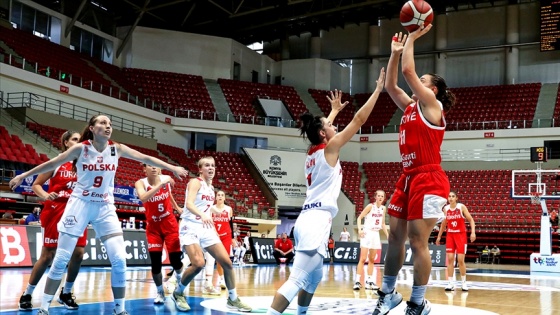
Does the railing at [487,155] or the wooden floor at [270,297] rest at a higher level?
the railing at [487,155]

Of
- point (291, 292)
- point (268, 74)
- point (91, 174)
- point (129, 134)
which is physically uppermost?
point (268, 74)

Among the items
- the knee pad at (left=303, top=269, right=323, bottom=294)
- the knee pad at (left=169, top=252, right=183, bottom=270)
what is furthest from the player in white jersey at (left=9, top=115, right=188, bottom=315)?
the knee pad at (left=169, top=252, right=183, bottom=270)

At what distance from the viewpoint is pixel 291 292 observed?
5148 millimetres

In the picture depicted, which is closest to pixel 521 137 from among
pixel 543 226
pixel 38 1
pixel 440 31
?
pixel 440 31

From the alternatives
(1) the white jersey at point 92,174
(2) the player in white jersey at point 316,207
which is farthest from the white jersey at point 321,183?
(1) the white jersey at point 92,174

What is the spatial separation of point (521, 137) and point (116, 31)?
929 inches

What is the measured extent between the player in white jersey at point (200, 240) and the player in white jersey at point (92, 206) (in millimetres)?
1244

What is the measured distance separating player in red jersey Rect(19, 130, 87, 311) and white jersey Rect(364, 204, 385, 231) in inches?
247

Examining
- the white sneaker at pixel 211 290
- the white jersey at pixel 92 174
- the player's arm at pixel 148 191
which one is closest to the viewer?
the white jersey at pixel 92 174

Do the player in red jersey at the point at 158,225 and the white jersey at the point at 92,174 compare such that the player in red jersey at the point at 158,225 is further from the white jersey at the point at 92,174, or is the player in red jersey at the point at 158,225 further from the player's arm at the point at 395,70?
the player's arm at the point at 395,70

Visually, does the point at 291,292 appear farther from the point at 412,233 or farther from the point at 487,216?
the point at 487,216

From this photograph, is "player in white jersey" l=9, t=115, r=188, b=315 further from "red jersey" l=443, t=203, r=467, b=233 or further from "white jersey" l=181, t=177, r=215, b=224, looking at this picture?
"red jersey" l=443, t=203, r=467, b=233

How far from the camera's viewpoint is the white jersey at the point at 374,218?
12.5 metres

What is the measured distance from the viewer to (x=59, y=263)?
A: 6.45m
